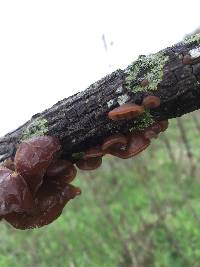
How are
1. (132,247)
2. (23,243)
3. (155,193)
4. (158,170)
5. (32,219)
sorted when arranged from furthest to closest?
(158,170)
(155,193)
(23,243)
(132,247)
(32,219)

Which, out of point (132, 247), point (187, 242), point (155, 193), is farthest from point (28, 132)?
point (155, 193)


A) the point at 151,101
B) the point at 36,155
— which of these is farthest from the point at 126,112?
the point at 36,155

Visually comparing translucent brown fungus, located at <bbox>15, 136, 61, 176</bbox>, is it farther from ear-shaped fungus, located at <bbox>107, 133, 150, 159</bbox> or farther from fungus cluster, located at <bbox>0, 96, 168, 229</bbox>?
ear-shaped fungus, located at <bbox>107, 133, 150, 159</bbox>

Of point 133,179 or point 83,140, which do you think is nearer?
point 83,140

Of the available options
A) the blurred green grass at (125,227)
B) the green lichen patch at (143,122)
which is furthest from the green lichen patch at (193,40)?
the blurred green grass at (125,227)

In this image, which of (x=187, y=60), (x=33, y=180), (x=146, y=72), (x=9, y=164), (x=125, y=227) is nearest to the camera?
(x=187, y=60)

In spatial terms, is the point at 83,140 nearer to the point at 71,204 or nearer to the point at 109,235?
the point at 109,235

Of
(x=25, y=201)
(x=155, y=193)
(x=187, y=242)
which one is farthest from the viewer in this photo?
(x=155, y=193)

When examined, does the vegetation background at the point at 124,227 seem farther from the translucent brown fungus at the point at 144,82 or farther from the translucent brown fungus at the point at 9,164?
the translucent brown fungus at the point at 144,82

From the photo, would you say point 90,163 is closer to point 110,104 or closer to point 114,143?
point 114,143
